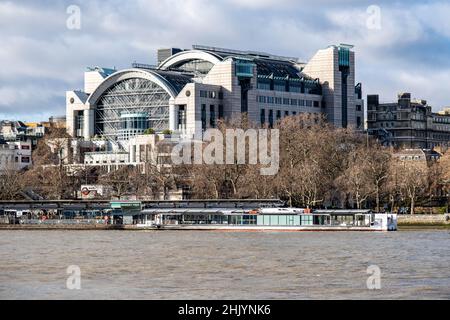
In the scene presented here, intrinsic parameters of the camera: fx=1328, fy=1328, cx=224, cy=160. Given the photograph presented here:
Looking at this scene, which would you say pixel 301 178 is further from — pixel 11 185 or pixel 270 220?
pixel 11 185

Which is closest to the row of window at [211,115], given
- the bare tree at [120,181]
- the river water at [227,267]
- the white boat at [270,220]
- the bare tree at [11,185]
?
the bare tree at [120,181]

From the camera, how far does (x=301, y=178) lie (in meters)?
143

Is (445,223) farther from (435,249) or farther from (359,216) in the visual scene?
(435,249)

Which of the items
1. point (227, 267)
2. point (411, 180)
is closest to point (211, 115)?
point (411, 180)

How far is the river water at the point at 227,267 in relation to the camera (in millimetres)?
57781

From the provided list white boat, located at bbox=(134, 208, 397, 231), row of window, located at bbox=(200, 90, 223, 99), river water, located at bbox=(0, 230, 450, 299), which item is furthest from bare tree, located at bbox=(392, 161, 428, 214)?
row of window, located at bbox=(200, 90, 223, 99)

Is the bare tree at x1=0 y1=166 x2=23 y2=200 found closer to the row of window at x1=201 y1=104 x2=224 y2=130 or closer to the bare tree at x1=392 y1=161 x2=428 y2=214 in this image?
the row of window at x1=201 y1=104 x2=224 y2=130

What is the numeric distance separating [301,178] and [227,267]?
7199 centimetres

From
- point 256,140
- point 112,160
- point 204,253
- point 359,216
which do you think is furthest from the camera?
point 112,160

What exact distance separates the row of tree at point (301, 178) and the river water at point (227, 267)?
36336mm
